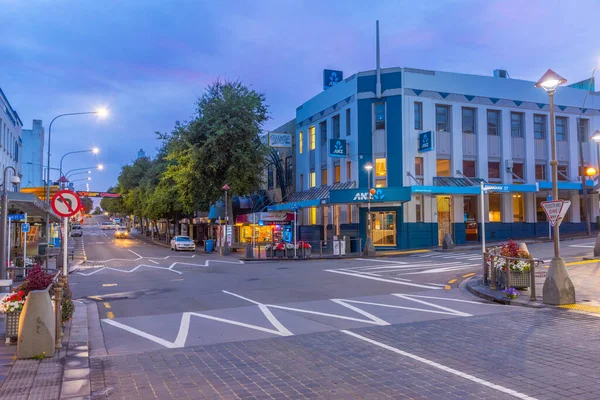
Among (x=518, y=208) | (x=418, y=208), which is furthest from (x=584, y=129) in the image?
(x=418, y=208)

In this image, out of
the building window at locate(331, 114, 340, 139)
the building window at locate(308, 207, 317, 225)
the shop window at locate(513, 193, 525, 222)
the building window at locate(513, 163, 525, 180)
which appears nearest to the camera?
the shop window at locate(513, 193, 525, 222)

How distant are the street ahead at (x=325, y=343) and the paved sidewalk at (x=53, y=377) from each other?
232 mm

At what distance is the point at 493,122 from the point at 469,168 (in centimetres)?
428

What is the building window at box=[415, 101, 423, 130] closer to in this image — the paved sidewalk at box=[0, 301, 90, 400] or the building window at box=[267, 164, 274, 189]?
the building window at box=[267, 164, 274, 189]

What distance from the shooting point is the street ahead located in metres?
6.44

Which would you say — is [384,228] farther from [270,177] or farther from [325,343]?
[325,343]

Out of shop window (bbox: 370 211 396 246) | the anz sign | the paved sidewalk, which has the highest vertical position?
the anz sign

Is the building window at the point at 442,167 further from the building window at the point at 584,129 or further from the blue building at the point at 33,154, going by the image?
the blue building at the point at 33,154

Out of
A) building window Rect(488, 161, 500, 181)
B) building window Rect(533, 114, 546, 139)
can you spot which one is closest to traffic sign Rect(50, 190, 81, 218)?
building window Rect(488, 161, 500, 181)

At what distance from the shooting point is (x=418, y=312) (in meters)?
11.9

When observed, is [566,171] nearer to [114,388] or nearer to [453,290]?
[453,290]

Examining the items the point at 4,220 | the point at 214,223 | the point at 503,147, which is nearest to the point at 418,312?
the point at 4,220

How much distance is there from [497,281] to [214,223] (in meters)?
40.6

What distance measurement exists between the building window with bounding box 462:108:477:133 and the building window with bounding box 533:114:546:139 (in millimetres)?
5684
